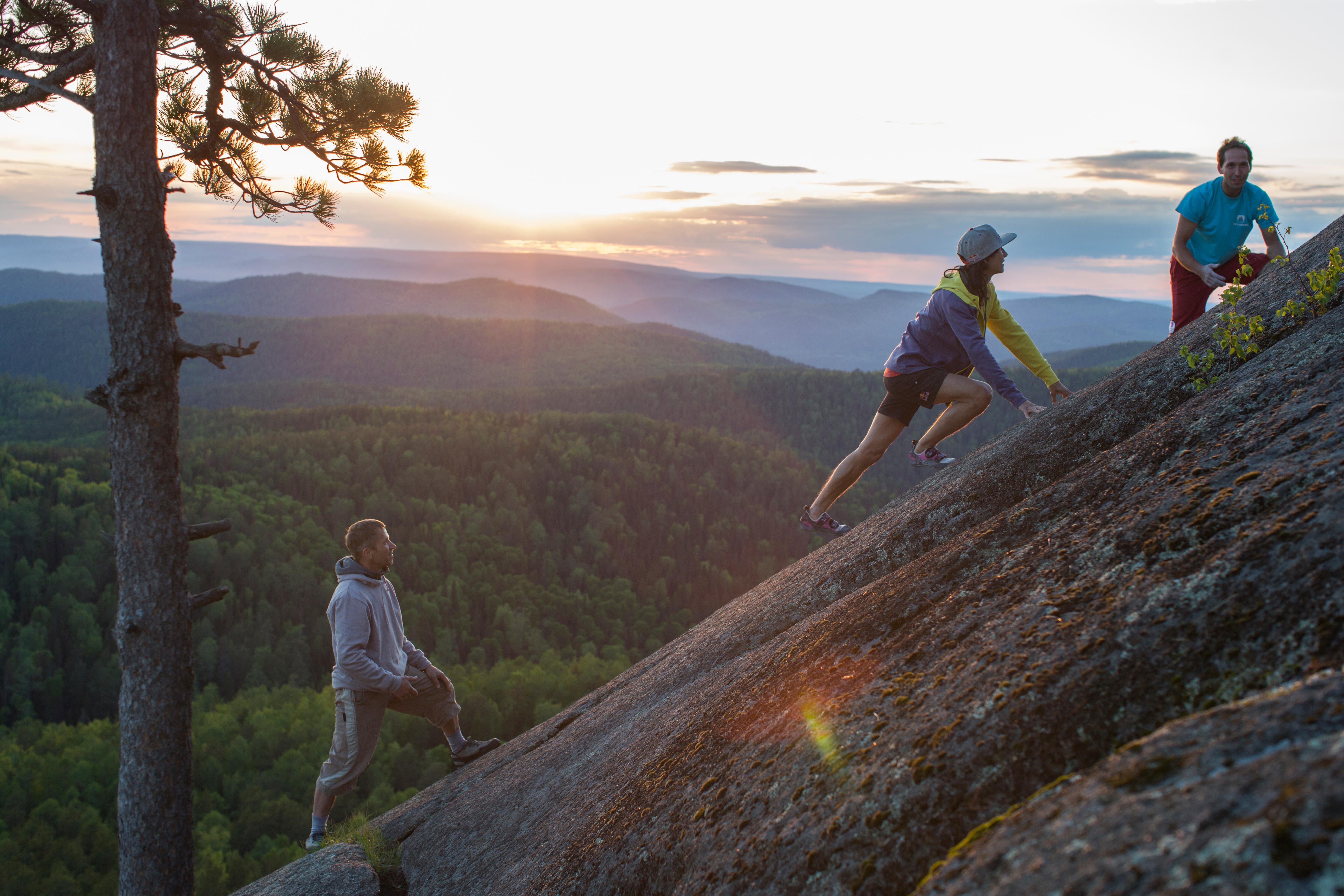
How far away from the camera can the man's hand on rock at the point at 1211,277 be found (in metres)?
7.13

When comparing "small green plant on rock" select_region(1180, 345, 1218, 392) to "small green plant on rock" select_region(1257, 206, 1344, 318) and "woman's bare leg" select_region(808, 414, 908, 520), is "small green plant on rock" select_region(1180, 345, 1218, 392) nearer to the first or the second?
"small green plant on rock" select_region(1257, 206, 1344, 318)

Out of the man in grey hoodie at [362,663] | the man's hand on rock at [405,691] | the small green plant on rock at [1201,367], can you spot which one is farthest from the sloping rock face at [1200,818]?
the man's hand on rock at [405,691]

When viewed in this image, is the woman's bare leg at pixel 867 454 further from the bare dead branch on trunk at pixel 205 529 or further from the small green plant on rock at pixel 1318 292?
the bare dead branch on trunk at pixel 205 529

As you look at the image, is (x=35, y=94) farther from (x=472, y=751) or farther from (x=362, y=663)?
(x=472, y=751)

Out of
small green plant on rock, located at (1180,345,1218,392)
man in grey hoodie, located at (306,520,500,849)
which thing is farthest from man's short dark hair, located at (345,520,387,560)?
small green plant on rock, located at (1180,345,1218,392)

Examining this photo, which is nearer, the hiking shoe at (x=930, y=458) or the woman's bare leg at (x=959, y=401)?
the woman's bare leg at (x=959, y=401)

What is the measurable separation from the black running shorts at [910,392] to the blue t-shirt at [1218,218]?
2.72 metres

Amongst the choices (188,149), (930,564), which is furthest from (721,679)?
(188,149)

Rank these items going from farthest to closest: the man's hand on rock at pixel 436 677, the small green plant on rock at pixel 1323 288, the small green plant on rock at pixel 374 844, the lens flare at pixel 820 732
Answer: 1. the man's hand on rock at pixel 436 677
2. the small green plant on rock at pixel 374 844
3. the small green plant on rock at pixel 1323 288
4. the lens flare at pixel 820 732

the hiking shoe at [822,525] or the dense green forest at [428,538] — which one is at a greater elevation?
the hiking shoe at [822,525]

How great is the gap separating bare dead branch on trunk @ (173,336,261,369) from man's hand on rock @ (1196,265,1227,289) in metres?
8.54

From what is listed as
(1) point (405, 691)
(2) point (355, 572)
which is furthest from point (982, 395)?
(1) point (405, 691)

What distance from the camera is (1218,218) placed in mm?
7125

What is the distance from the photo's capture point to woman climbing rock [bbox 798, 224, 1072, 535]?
6.46 metres
